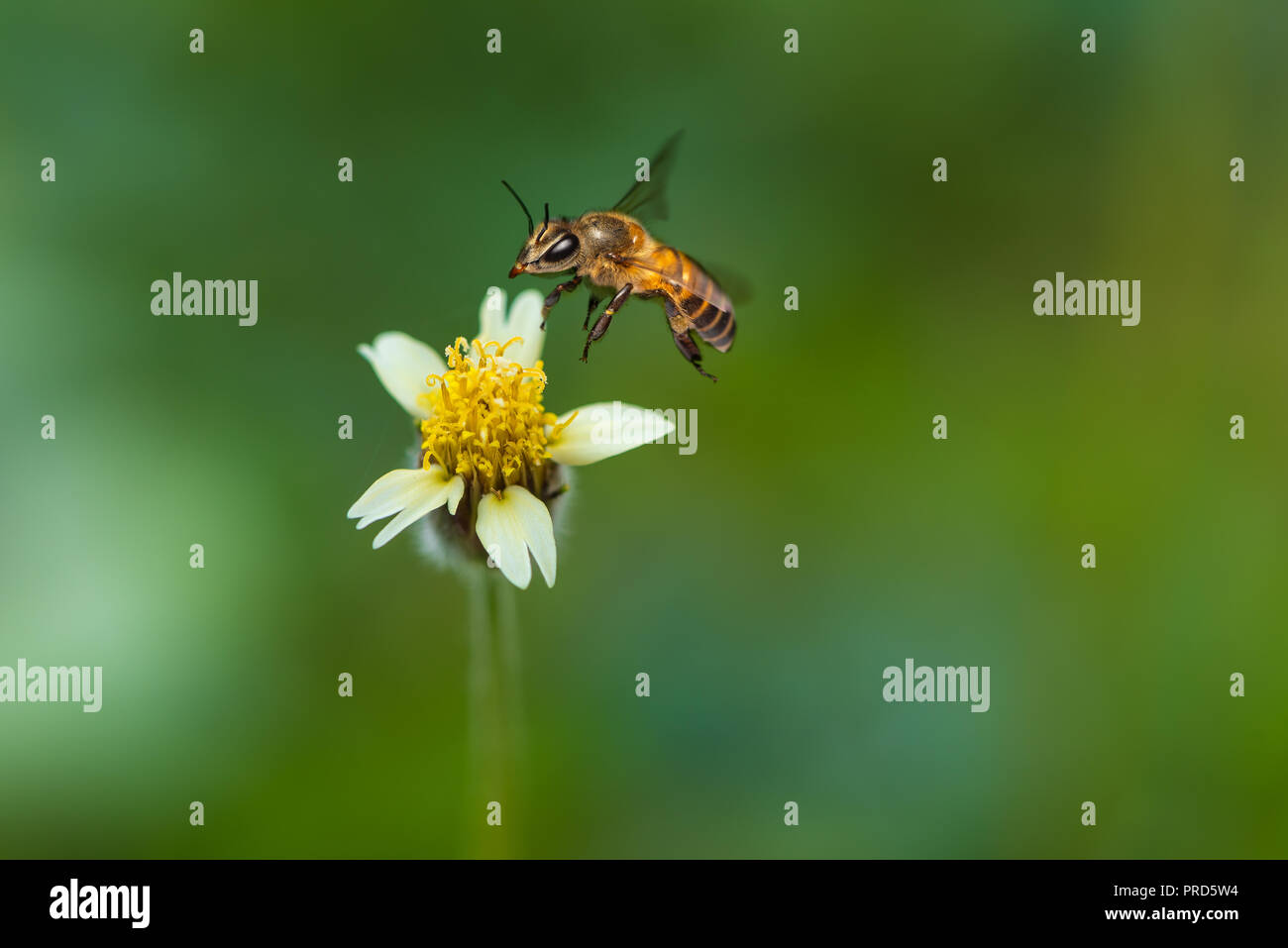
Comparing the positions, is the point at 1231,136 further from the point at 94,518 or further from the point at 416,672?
the point at 94,518

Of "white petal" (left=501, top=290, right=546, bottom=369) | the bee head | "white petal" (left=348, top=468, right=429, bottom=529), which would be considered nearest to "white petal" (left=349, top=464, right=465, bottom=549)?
"white petal" (left=348, top=468, right=429, bottom=529)

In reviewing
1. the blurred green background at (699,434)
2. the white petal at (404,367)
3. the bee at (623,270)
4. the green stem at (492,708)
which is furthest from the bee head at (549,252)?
the blurred green background at (699,434)

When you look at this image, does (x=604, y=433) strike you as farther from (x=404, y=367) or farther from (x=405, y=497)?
(x=404, y=367)

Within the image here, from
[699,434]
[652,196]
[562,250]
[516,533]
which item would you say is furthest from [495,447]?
[699,434]

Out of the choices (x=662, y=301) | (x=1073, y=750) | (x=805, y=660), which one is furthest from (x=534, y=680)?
(x=1073, y=750)

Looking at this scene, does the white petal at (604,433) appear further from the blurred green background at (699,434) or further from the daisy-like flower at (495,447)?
the blurred green background at (699,434)

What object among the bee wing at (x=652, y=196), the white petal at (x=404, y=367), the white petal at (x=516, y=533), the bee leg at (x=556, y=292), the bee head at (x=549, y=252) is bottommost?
the white petal at (x=516, y=533)
